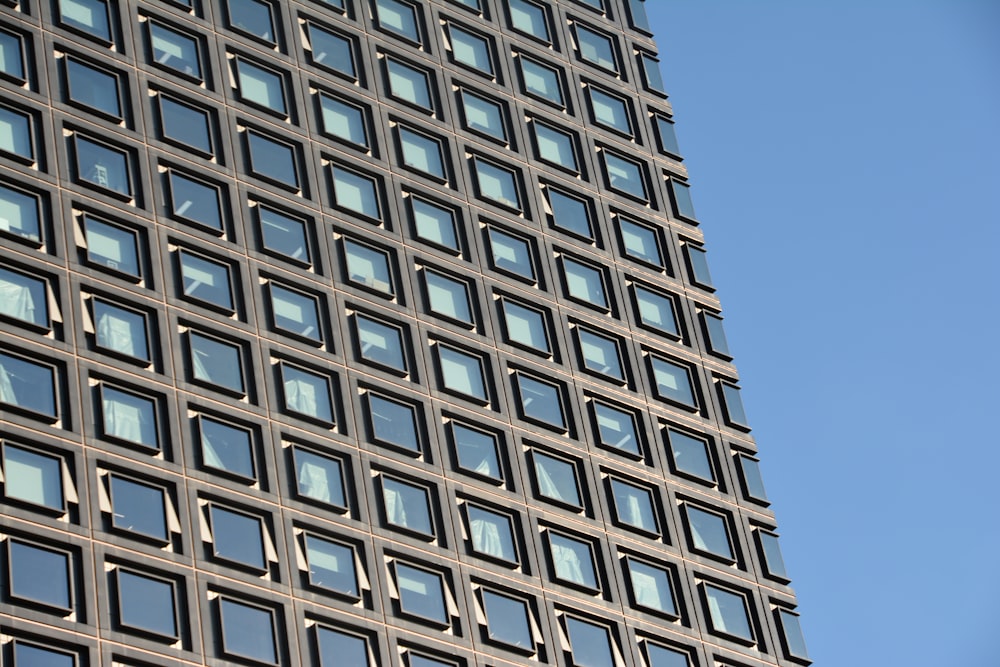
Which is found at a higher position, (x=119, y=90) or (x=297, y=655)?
(x=119, y=90)

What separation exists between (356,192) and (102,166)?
11431mm

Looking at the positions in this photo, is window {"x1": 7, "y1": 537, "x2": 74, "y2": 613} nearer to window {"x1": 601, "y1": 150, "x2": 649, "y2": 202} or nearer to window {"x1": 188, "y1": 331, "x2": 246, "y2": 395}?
window {"x1": 188, "y1": 331, "x2": 246, "y2": 395}

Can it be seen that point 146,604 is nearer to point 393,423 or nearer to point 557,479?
point 393,423

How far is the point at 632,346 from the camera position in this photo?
3504 inches

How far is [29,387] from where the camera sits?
6894 centimetres

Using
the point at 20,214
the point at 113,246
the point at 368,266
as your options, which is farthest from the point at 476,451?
the point at 20,214

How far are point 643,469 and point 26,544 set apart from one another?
27331 mm

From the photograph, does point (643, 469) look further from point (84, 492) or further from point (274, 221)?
point (84, 492)

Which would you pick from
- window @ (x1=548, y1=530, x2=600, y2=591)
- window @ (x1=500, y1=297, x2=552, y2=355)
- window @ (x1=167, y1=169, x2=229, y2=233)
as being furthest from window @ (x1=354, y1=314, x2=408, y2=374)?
window @ (x1=548, y1=530, x2=600, y2=591)

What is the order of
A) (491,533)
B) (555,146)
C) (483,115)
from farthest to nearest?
(555,146), (483,115), (491,533)

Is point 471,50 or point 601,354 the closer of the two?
point 601,354

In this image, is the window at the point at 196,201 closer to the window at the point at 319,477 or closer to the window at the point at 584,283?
the window at the point at 319,477

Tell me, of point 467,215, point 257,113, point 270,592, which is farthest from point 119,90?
point 270,592

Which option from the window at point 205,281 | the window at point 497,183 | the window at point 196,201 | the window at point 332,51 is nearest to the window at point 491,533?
the window at point 205,281
